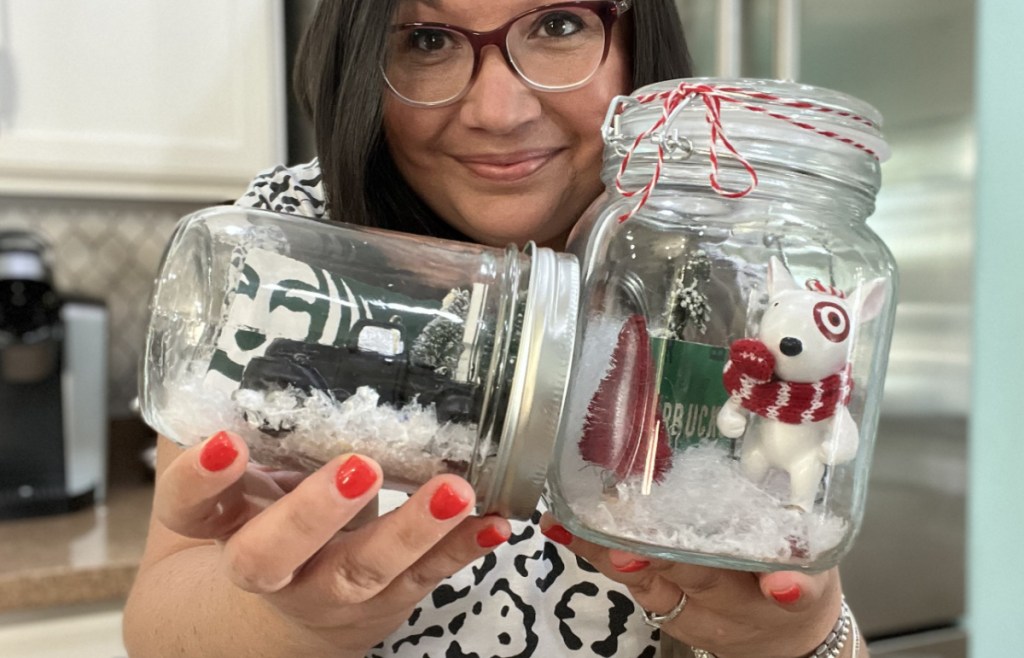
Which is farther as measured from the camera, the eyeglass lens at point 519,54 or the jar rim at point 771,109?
the eyeglass lens at point 519,54

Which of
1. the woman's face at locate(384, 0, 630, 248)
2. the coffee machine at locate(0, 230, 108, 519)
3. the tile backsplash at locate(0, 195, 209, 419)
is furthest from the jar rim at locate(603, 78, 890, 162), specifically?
the tile backsplash at locate(0, 195, 209, 419)

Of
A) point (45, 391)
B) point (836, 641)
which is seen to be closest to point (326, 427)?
point (836, 641)

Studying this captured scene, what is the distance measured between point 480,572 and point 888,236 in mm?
911

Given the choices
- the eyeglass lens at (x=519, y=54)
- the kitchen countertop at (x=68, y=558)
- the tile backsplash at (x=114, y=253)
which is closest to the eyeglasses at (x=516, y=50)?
the eyeglass lens at (x=519, y=54)

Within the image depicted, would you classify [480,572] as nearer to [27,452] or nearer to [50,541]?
[50,541]

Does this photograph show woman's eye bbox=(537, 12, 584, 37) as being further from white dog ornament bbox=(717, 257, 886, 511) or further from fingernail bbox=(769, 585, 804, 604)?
fingernail bbox=(769, 585, 804, 604)

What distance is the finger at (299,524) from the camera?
1.20 feet

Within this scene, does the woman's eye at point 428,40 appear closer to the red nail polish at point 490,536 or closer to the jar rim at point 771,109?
the jar rim at point 771,109

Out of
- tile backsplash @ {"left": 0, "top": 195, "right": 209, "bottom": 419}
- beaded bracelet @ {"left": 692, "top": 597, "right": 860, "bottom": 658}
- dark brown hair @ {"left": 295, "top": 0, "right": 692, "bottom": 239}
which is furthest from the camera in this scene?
tile backsplash @ {"left": 0, "top": 195, "right": 209, "bottom": 419}

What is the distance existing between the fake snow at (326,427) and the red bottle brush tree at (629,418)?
65 millimetres

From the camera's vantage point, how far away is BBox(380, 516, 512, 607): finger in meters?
0.42

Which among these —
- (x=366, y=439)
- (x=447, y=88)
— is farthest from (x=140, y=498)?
(x=366, y=439)

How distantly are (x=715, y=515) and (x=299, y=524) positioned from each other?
0.19m

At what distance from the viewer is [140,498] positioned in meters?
1.42
